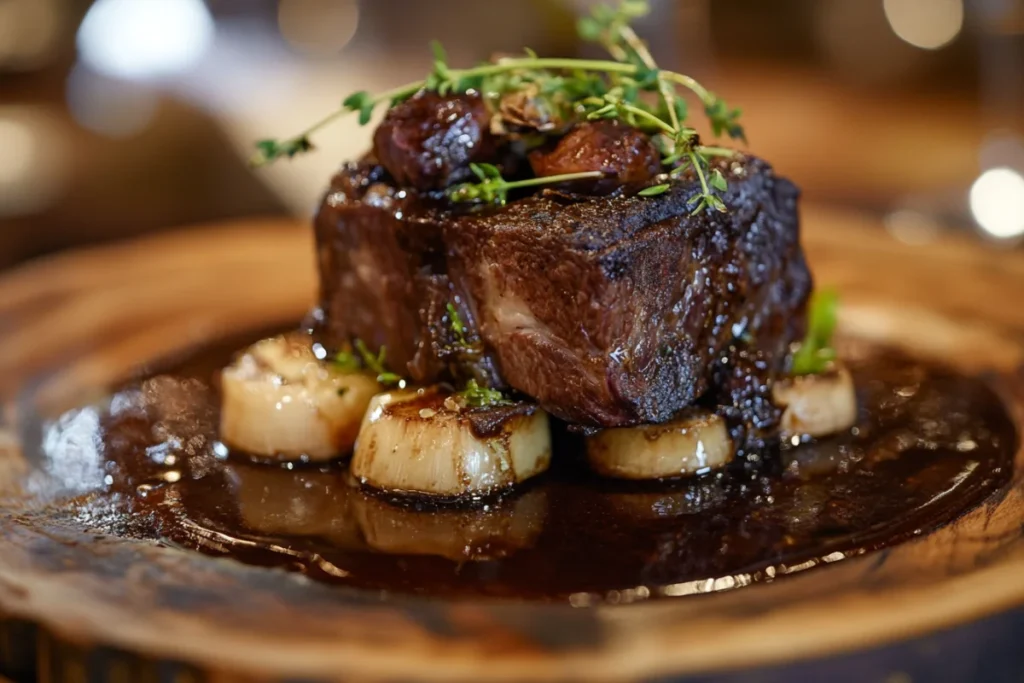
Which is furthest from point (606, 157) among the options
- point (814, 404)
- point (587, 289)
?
point (814, 404)

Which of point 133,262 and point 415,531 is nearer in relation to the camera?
point 415,531

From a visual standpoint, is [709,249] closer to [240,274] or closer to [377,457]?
[377,457]

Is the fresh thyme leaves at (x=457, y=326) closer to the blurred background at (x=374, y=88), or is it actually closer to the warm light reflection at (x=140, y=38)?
the blurred background at (x=374, y=88)

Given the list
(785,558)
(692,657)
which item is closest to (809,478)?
(785,558)

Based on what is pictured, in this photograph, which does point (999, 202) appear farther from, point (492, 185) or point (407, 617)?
point (407, 617)

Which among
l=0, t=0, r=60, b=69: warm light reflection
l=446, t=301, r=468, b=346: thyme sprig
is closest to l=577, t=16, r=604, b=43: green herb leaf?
l=446, t=301, r=468, b=346: thyme sprig

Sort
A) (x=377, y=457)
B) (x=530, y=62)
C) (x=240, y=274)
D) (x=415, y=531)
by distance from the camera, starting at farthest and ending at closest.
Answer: (x=240, y=274), (x=530, y=62), (x=377, y=457), (x=415, y=531)

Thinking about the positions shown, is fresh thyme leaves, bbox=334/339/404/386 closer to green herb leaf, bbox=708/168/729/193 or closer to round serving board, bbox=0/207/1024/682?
round serving board, bbox=0/207/1024/682
